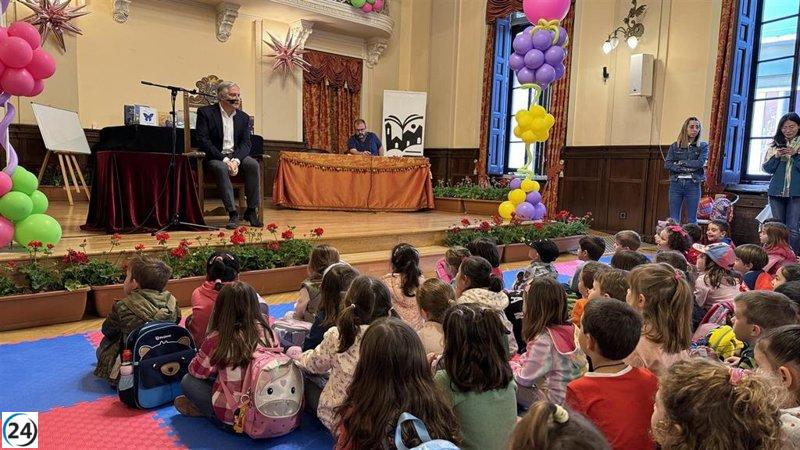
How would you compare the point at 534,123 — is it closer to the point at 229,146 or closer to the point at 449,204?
the point at 449,204

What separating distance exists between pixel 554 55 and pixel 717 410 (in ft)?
18.7

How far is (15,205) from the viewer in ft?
12.0

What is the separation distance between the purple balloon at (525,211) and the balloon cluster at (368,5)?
433cm

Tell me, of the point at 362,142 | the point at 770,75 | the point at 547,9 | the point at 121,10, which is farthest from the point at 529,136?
the point at 121,10

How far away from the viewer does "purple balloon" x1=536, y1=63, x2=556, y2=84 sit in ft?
20.8

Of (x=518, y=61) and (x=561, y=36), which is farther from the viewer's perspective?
(x=518, y=61)

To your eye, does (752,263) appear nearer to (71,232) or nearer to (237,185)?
(237,185)

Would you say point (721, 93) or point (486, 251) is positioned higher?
point (721, 93)

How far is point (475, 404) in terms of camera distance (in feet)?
5.23

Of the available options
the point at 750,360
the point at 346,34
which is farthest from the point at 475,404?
the point at 346,34

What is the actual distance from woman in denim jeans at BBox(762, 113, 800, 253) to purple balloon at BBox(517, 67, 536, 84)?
8.08 ft

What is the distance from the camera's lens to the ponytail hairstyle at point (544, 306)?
2.05 m

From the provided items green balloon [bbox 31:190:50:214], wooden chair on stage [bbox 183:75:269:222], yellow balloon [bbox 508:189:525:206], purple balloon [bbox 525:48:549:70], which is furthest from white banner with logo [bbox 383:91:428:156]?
green balloon [bbox 31:190:50:214]

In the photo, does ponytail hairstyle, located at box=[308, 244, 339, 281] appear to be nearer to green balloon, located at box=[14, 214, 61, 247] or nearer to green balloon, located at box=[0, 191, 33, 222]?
green balloon, located at box=[14, 214, 61, 247]
